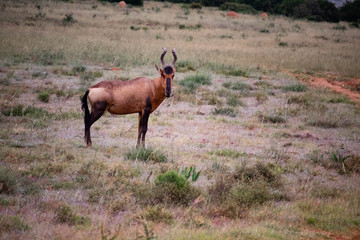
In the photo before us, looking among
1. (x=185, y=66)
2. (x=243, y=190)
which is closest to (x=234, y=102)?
(x=185, y=66)

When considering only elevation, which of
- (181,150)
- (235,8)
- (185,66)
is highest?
(235,8)

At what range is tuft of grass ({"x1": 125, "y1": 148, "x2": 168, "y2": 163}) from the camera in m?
7.89

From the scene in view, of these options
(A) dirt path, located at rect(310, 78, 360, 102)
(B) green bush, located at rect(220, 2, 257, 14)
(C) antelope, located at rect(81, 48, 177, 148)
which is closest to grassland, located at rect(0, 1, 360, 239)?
(C) antelope, located at rect(81, 48, 177, 148)

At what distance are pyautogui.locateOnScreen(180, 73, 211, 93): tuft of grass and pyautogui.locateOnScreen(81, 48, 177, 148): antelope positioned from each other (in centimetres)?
631

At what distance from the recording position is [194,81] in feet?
51.8

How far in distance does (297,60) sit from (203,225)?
19.2 metres

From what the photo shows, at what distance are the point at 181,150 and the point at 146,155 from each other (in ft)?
3.83

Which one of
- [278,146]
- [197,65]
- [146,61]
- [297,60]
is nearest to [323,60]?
[297,60]

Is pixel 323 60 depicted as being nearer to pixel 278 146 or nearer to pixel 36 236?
pixel 278 146

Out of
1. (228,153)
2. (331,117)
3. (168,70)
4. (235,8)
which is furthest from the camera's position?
(235,8)

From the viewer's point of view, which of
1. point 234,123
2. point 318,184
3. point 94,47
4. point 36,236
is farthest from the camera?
point 94,47

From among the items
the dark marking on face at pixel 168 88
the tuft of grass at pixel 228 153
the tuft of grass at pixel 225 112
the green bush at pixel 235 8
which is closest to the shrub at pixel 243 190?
the tuft of grass at pixel 228 153

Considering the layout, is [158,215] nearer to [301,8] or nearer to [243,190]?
[243,190]

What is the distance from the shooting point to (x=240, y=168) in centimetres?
732
